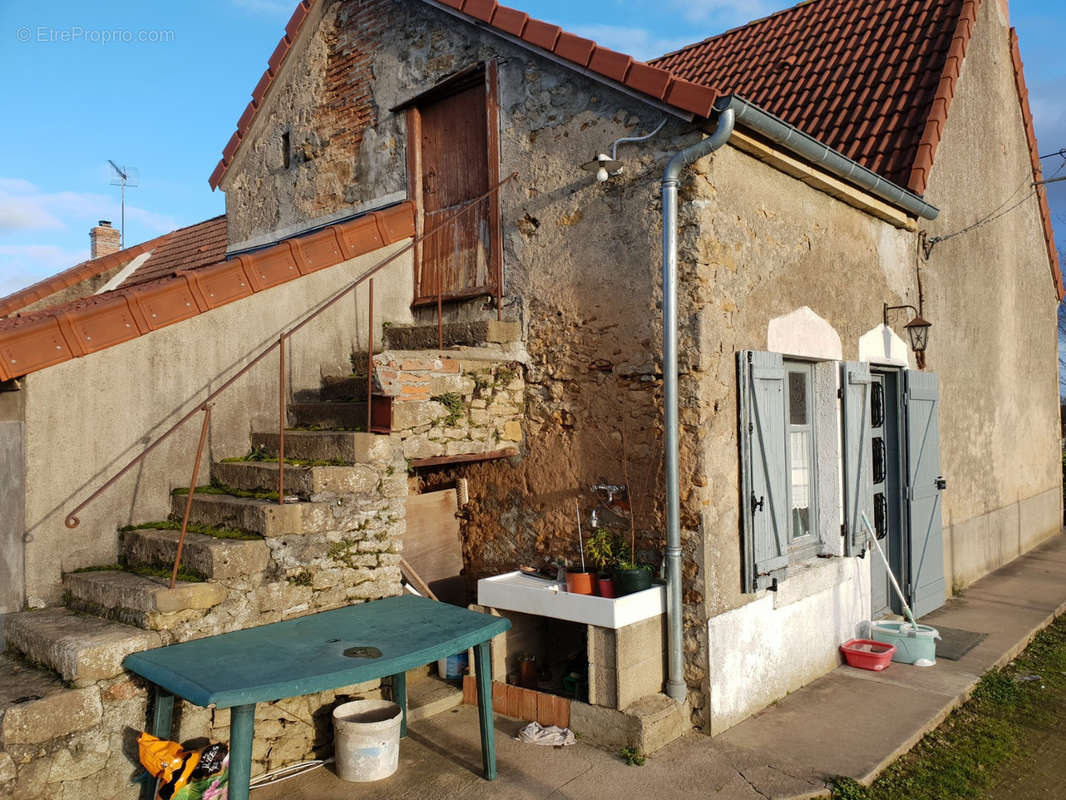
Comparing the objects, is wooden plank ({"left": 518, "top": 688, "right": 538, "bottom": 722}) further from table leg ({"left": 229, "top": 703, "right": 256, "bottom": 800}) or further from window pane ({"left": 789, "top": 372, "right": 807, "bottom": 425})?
window pane ({"left": 789, "top": 372, "right": 807, "bottom": 425})

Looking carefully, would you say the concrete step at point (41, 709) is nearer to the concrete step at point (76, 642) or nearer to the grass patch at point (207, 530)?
Result: the concrete step at point (76, 642)

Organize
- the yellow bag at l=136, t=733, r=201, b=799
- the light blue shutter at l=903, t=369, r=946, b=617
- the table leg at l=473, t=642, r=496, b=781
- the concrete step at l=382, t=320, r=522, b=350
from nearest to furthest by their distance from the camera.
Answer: the yellow bag at l=136, t=733, r=201, b=799
the table leg at l=473, t=642, r=496, b=781
the concrete step at l=382, t=320, r=522, b=350
the light blue shutter at l=903, t=369, r=946, b=617

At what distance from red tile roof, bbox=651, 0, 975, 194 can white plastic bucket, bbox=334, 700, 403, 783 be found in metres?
6.50

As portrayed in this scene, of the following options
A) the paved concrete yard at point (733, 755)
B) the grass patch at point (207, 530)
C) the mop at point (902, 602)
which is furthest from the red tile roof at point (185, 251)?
the mop at point (902, 602)

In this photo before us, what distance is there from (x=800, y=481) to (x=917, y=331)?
94.8 inches

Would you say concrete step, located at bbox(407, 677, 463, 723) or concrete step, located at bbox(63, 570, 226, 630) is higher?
concrete step, located at bbox(63, 570, 226, 630)

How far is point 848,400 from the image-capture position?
6.67 meters

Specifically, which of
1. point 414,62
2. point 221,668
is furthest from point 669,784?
point 414,62

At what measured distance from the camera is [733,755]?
15.9 feet

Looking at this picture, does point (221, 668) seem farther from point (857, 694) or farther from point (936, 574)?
point (936, 574)

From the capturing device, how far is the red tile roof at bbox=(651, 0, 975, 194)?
7887mm

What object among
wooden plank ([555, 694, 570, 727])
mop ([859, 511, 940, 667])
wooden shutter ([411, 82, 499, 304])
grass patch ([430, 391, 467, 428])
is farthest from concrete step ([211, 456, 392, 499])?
mop ([859, 511, 940, 667])

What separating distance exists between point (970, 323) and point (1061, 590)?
10.1ft

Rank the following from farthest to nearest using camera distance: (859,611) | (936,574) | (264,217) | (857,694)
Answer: (264,217)
(936,574)
(859,611)
(857,694)
